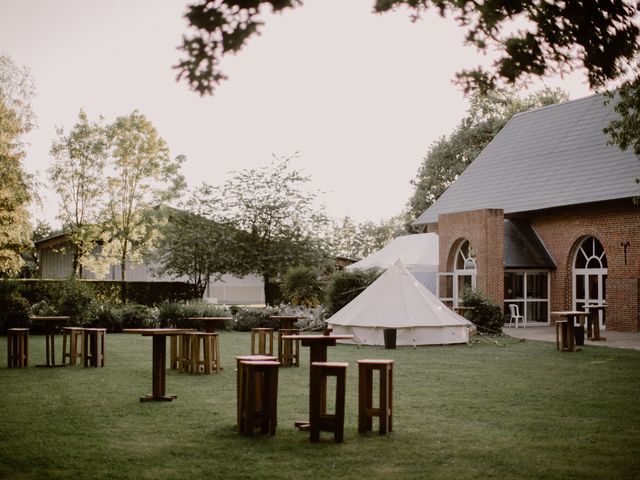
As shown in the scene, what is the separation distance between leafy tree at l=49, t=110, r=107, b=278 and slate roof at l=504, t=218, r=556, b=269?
697 inches

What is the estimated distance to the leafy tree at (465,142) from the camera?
42781 millimetres

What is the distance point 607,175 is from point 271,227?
44.4ft

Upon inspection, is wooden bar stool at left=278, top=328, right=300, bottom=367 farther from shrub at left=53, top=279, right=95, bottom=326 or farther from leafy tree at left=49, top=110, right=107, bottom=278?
leafy tree at left=49, top=110, right=107, bottom=278

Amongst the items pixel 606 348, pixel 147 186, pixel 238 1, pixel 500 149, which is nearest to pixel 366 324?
pixel 606 348

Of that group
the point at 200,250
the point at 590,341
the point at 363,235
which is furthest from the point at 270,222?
the point at 363,235

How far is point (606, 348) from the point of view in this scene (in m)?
17.1

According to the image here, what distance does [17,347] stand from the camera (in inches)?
525

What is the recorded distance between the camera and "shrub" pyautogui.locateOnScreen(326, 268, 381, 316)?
22625mm

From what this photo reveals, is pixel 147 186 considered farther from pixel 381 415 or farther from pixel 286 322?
pixel 381 415

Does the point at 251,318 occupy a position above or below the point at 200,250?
below

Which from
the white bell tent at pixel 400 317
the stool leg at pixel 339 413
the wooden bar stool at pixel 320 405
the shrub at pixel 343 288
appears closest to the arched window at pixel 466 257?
the shrub at pixel 343 288

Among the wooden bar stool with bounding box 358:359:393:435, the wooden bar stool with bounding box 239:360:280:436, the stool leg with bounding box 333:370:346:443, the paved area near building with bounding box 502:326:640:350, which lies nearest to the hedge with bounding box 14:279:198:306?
the paved area near building with bounding box 502:326:640:350

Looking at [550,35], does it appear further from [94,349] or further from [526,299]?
[526,299]

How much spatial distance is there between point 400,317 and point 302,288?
338 inches
